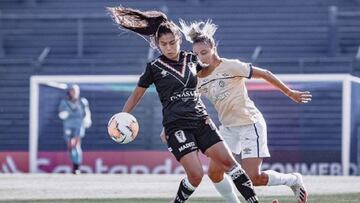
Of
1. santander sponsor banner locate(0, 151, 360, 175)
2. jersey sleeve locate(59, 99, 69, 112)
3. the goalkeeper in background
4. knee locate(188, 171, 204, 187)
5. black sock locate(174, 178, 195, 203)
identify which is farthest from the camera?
santander sponsor banner locate(0, 151, 360, 175)

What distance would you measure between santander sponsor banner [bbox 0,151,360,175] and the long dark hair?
12655 mm

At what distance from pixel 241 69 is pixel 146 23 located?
1211mm

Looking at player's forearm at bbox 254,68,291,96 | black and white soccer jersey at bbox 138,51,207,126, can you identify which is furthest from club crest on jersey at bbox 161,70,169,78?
player's forearm at bbox 254,68,291,96

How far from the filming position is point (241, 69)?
36.8 feet

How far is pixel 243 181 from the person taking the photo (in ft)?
33.6

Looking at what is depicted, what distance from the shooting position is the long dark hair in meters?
10.5

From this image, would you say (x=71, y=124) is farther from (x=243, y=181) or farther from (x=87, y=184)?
(x=243, y=181)

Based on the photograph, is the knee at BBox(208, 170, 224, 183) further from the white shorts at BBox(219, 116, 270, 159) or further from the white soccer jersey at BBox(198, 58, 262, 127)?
the white soccer jersey at BBox(198, 58, 262, 127)

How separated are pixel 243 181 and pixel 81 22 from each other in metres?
19.6

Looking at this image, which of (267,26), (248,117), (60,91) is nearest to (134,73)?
(60,91)

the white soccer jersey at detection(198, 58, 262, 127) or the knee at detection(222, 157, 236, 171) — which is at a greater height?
the white soccer jersey at detection(198, 58, 262, 127)

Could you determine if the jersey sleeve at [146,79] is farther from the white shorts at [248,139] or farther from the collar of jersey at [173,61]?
the white shorts at [248,139]

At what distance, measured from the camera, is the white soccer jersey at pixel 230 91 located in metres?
11.2

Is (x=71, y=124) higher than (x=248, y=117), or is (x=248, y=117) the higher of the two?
(x=248, y=117)
